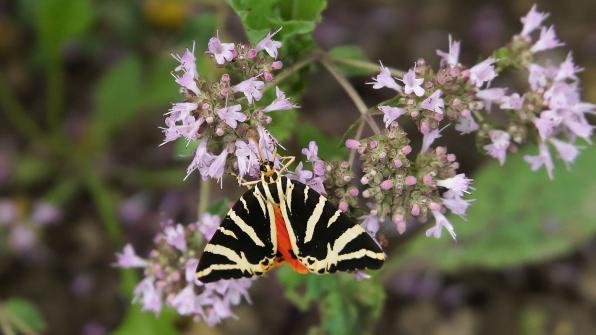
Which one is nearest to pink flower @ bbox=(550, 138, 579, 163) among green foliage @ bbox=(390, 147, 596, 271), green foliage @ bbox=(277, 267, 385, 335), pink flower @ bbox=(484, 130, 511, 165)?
pink flower @ bbox=(484, 130, 511, 165)

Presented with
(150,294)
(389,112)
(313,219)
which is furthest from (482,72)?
(150,294)

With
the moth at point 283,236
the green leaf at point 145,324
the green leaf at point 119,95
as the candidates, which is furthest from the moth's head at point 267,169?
the green leaf at point 119,95

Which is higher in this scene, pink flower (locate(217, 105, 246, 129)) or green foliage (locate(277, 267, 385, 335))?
pink flower (locate(217, 105, 246, 129))

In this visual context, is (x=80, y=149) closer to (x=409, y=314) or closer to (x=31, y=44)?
(x=31, y=44)

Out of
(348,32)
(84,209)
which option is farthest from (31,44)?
(348,32)

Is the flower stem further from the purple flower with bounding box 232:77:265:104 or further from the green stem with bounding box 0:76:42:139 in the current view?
the green stem with bounding box 0:76:42:139

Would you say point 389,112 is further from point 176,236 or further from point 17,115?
point 17,115

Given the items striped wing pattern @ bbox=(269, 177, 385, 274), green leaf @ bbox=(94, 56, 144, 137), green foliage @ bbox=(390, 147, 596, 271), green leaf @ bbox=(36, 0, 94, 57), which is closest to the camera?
striped wing pattern @ bbox=(269, 177, 385, 274)
